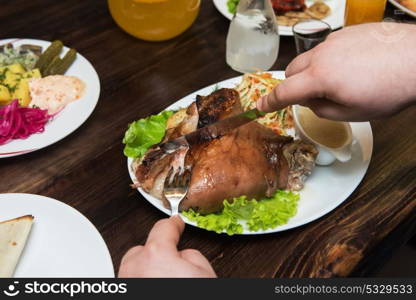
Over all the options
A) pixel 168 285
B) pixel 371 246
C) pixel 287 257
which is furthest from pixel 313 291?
pixel 168 285

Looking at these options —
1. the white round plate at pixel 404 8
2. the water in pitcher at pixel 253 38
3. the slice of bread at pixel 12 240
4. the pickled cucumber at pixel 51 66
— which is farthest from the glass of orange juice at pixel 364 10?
the slice of bread at pixel 12 240

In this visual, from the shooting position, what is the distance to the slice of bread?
1.39m

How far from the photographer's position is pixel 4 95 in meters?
1.99

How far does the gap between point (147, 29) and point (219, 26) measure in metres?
0.41

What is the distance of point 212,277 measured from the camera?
1190 millimetres

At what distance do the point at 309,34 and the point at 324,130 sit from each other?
1.85 ft

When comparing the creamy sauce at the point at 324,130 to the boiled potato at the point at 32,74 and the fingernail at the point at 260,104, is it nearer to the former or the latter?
the fingernail at the point at 260,104

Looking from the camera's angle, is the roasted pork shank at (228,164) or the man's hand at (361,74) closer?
the man's hand at (361,74)

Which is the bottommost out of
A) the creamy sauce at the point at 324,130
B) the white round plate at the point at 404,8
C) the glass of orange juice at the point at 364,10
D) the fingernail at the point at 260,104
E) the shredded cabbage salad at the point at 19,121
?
the shredded cabbage salad at the point at 19,121

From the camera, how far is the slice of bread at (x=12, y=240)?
54.9 inches

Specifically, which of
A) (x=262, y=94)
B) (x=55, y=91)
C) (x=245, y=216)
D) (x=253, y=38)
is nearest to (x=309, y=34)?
(x=253, y=38)

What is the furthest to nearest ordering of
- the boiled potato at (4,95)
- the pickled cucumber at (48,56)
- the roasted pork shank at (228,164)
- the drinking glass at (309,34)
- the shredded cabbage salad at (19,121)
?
the pickled cucumber at (48,56) → the drinking glass at (309,34) → the boiled potato at (4,95) → the shredded cabbage salad at (19,121) → the roasted pork shank at (228,164)

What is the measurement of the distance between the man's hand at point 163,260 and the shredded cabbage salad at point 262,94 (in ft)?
2.94

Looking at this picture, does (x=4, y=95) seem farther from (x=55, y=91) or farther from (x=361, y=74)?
(x=361, y=74)
